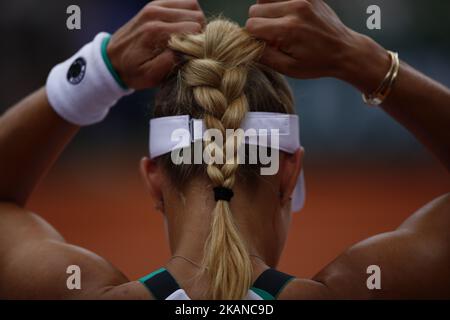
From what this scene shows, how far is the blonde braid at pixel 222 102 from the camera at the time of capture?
1.53 meters

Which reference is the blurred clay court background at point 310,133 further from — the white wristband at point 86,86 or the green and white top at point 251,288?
the green and white top at point 251,288

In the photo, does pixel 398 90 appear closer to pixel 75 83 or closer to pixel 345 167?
pixel 75 83

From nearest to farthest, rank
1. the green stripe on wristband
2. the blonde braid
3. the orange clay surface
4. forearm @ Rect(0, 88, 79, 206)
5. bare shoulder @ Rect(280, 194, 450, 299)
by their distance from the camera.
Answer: the blonde braid
bare shoulder @ Rect(280, 194, 450, 299)
the green stripe on wristband
forearm @ Rect(0, 88, 79, 206)
the orange clay surface

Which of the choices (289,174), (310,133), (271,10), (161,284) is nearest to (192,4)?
(271,10)

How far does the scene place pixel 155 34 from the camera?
1755mm

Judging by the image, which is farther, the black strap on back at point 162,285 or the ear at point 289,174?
the ear at point 289,174

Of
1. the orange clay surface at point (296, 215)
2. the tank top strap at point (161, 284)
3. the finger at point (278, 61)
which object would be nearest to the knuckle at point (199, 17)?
the finger at point (278, 61)

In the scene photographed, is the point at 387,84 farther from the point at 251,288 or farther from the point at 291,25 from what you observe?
the point at 251,288

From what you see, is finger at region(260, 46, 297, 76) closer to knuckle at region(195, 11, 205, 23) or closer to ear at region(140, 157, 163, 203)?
knuckle at region(195, 11, 205, 23)

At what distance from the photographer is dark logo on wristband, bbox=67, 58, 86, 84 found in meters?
1.95

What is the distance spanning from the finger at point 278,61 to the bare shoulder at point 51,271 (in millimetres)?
705

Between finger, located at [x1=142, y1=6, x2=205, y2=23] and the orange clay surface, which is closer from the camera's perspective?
finger, located at [x1=142, y1=6, x2=205, y2=23]

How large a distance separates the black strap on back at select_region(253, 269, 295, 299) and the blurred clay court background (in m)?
4.43

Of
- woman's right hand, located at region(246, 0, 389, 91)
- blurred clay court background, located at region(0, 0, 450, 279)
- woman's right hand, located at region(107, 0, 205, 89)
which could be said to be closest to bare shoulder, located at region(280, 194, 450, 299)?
woman's right hand, located at region(246, 0, 389, 91)
